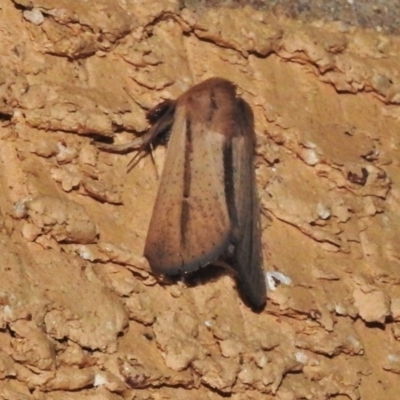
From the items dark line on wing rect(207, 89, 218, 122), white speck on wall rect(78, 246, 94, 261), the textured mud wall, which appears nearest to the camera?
the textured mud wall

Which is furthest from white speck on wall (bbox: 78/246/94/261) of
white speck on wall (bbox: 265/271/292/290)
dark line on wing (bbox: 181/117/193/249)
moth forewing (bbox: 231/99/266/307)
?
white speck on wall (bbox: 265/271/292/290)

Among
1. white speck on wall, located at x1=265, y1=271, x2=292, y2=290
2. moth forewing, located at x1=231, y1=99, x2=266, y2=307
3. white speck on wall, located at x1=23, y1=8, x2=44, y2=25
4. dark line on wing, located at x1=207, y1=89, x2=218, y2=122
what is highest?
white speck on wall, located at x1=23, y1=8, x2=44, y2=25

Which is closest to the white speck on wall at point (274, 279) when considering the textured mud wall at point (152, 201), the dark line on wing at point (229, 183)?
the textured mud wall at point (152, 201)

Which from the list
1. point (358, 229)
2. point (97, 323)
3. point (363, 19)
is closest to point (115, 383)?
point (97, 323)

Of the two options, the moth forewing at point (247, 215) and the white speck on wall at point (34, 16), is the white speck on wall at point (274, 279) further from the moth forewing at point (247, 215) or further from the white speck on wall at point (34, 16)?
the white speck on wall at point (34, 16)

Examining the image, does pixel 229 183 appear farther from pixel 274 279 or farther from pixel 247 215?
pixel 274 279

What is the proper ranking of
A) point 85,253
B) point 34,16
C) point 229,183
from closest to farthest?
1. point 85,253
2. point 34,16
3. point 229,183

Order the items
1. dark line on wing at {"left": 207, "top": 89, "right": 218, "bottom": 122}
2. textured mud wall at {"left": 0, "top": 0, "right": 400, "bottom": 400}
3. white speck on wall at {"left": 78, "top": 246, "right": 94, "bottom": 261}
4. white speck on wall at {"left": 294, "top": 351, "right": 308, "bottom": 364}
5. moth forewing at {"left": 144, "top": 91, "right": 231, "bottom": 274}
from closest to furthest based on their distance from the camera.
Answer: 1. textured mud wall at {"left": 0, "top": 0, "right": 400, "bottom": 400}
2. white speck on wall at {"left": 78, "top": 246, "right": 94, "bottom": 261}
3. moth forewing at {"left": 144, "top": 91, "right": 231, "bottom": 274}
4. white speck on wall at {"left": 294, "top": 351, "right": 308, "bottom": 364}
5. dark line on wing at {"left": 207, "top": 89, "right": 218, "bottom": 122}

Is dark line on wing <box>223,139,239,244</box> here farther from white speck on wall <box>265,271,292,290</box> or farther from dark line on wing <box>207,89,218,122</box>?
white speck on wall <box>265,271,292,290</box>

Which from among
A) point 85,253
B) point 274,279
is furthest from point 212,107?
point 85,253
